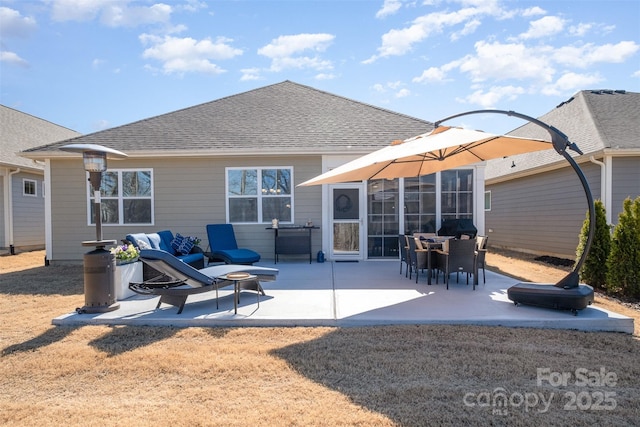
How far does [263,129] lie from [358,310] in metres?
6.60

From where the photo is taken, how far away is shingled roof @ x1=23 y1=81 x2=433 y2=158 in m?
9.01

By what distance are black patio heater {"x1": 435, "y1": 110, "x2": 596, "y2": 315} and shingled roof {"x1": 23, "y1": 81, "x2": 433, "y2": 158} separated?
187 inches

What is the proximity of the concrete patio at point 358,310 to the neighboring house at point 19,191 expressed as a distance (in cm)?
917

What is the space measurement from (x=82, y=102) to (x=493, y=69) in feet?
58.8

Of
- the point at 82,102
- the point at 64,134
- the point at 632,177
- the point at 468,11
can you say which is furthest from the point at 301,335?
the point at 64,134

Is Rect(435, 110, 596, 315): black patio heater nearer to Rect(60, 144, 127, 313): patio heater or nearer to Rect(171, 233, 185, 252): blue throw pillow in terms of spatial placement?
Rect(60, 144, 127, 313): patio heater

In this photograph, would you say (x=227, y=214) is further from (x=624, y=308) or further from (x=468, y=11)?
(x=624, y=308)

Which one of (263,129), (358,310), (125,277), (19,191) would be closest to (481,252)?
(358,310)

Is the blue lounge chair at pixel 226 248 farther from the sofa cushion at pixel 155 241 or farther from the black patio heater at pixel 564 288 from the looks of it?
the black patio heater at pixel 564 288

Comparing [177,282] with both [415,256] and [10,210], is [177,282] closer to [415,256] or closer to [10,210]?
[415,256]

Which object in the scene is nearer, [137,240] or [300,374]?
[300,374]

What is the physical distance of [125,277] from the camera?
5773mm

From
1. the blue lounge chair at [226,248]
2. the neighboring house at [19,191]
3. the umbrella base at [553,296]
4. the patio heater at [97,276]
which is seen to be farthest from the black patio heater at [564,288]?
the neighboring house at [19,191]

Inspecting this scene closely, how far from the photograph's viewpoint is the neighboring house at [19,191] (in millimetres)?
12234
